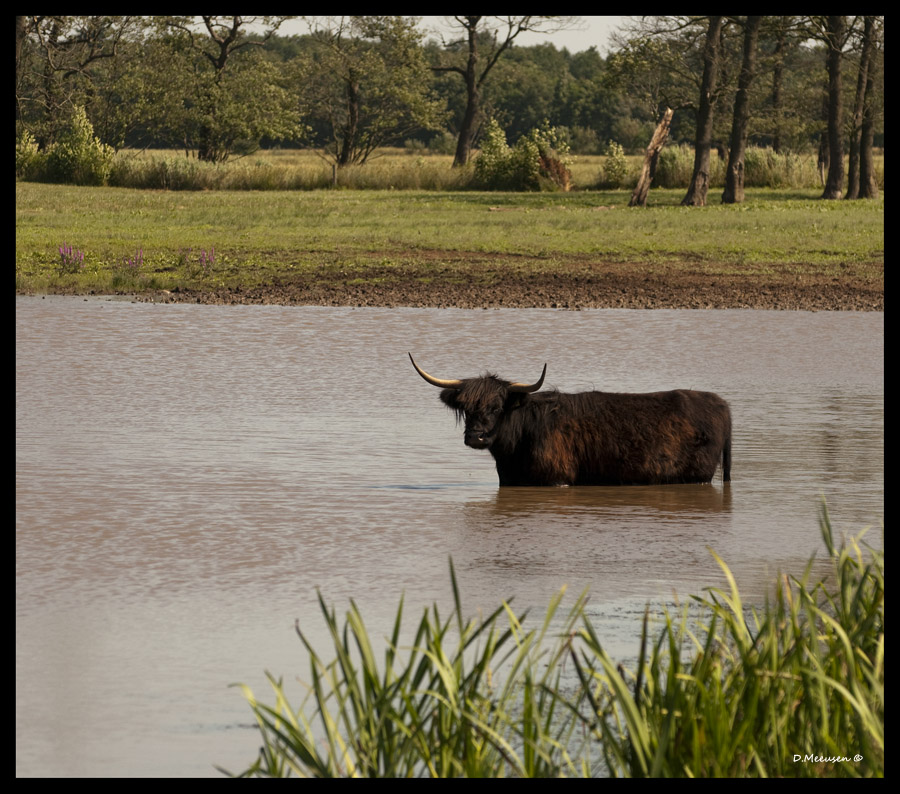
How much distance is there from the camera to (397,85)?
230 feet

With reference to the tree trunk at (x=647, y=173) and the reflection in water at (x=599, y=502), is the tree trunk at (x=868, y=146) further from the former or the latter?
the reflection in water at (x=599, y=502)

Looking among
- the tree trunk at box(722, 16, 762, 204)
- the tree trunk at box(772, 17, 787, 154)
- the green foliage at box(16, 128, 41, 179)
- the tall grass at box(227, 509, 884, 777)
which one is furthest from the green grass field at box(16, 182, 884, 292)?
the tall grass at box(227, 509, 884, 777)

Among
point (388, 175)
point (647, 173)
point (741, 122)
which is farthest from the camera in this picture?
point (388, 175)

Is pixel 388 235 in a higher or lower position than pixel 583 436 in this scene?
higher

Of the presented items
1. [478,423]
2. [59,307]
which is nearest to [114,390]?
Answer: [478,423]

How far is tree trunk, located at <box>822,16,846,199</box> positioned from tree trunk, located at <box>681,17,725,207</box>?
3.24 m

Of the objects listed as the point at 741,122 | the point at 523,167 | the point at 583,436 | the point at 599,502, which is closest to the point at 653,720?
the point at 599,502

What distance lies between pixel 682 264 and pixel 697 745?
21.9 meters

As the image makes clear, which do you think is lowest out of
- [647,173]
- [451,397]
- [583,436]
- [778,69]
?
[583,436]

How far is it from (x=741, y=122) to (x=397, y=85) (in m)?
27.9

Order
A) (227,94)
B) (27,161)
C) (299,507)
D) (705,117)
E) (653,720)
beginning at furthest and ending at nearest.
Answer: (227,94) → (27,161) → (705,117) → (299,507) → (653,720)

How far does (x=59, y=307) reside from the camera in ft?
67.0

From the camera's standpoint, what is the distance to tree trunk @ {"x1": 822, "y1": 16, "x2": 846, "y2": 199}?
44.9 meters

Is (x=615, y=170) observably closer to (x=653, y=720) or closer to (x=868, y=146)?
(x=868, y=146)
